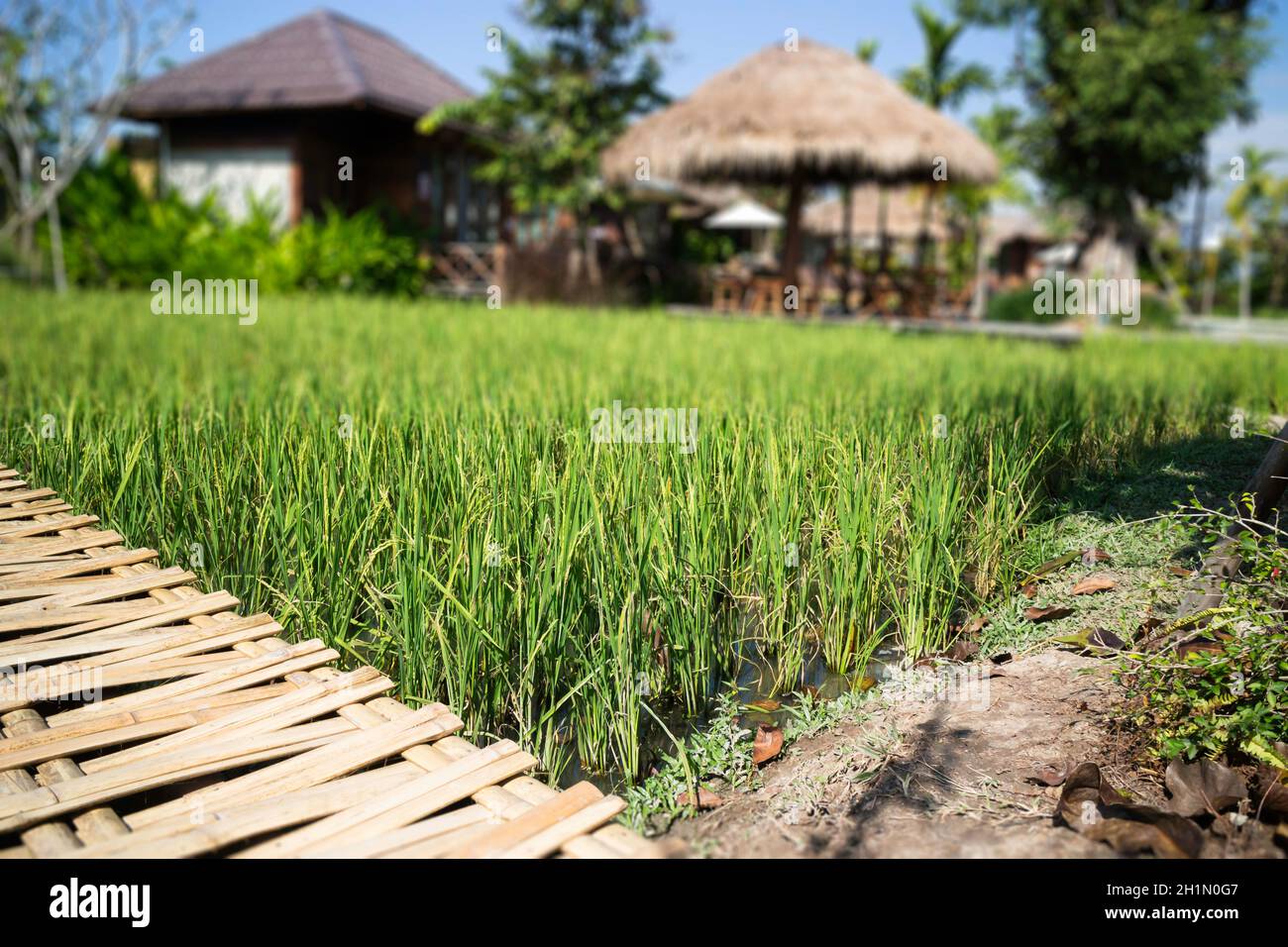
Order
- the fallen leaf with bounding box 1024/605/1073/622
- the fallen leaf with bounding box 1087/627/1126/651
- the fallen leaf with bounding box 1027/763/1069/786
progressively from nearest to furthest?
the fallen leaf with bounding box 1027/763/1069/786
the fallen leaf with bounding box 1087/627/1126/651
the fallen leaf with bounding box 1024/605/1073/622

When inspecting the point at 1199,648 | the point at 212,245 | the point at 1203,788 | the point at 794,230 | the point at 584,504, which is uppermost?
the point at 794,230

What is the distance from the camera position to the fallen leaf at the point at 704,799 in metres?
2.11

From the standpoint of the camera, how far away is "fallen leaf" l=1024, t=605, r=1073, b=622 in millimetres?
2797

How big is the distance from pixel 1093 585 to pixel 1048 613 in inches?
6.3

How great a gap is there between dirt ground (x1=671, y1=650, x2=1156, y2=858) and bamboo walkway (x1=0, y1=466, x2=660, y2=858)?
38 centimetres

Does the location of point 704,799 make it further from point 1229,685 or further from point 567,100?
point 567,100

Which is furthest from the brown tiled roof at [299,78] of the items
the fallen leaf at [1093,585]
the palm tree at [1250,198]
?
the palm tree at [1250,198]

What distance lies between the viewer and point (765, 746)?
2.32 meters

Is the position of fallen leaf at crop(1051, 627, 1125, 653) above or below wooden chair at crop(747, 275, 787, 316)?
below

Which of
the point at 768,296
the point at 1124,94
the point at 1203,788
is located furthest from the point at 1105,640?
the point at 1124,94

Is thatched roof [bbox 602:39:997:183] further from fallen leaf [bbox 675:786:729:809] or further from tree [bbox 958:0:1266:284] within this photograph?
fallen leaf [bbox 675:786:729:809]

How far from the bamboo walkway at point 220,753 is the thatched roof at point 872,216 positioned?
1023 inches

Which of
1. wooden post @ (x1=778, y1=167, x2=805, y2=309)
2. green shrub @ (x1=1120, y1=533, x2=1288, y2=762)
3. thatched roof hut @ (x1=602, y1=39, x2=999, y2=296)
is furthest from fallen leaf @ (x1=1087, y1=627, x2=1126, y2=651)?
wooden post @ (x1=778, y1=167, x2=805, y2=309)
